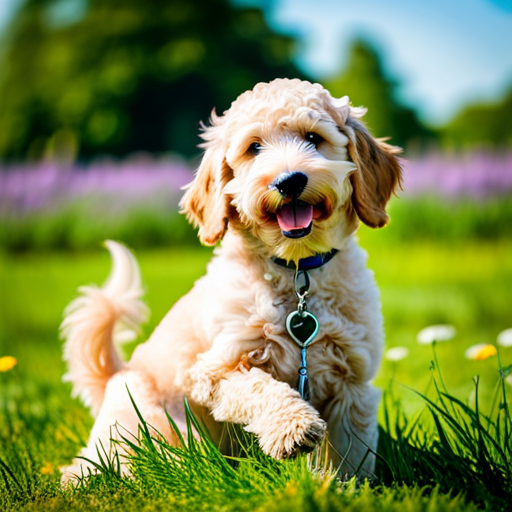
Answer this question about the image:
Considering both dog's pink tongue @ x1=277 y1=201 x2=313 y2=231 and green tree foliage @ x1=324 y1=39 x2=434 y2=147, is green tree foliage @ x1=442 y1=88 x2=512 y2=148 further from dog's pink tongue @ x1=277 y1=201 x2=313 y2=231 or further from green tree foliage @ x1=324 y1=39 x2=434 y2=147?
dog's pink tongue @ x1=277 y1=201 x2=313 y2=231

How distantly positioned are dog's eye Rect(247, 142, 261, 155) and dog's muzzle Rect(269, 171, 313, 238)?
28 cm

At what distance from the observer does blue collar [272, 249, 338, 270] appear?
3.29 m

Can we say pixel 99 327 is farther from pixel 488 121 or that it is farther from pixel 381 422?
pixel 488 121

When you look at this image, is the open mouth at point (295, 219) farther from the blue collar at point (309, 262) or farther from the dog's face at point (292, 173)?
the blue collar at point (309, 262)

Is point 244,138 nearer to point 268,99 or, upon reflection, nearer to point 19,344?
point 268,99

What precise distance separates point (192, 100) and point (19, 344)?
480 inches

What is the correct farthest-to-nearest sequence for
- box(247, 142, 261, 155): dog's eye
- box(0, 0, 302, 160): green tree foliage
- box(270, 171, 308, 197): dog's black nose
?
box(0, 0, 302, 160): green tree foliage, box(247, 142, 261, 155): dog's eye, box(270, 171, 308, 197): dog's black nose

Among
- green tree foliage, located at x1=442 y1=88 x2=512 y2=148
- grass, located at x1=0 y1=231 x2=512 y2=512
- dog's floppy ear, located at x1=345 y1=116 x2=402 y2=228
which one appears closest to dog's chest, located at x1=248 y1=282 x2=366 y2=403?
grass, located at x1=0 y1=231 x2=512 y2=512

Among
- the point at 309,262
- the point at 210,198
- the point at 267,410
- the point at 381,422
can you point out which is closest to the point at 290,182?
the point at 309,262

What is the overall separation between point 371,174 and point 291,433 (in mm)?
1347

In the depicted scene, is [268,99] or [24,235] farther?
[24,235]

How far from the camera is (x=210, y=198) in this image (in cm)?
343

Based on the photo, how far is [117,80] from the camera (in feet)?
60.3

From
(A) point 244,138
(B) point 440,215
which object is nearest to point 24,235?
(B) point 440,215
